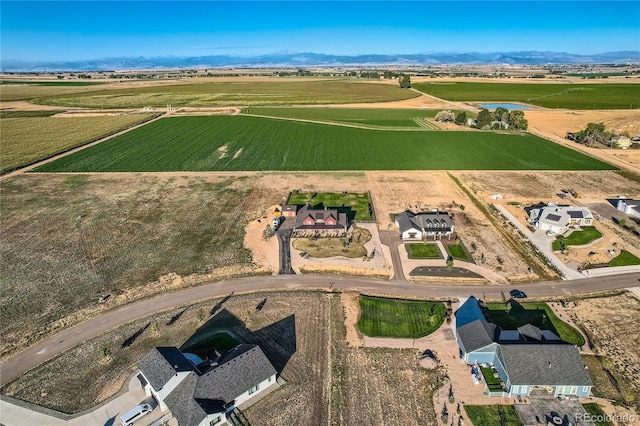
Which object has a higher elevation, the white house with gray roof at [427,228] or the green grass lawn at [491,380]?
the white house with gray roof at [427,228]

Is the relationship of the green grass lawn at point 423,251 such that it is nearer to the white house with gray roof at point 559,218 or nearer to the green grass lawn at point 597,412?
the white house with gray roof at point 559,218

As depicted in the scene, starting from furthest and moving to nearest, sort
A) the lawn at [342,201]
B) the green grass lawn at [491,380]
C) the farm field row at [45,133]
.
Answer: the farm field row at [45,133] → the lawn at [342,201] → the green grass lawn at [491,380]

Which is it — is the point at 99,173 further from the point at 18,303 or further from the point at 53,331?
the point at 53,331

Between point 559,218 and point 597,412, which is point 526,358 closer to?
point 597,412

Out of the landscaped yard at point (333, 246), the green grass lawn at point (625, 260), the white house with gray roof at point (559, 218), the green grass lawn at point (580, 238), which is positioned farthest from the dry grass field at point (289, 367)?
the white house with gray roof at point (559, 218)

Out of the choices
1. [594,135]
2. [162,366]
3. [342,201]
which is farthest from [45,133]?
[594,135]

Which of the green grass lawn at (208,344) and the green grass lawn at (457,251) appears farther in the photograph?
the green grass lawn at (457,251)

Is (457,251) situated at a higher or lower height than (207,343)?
higher

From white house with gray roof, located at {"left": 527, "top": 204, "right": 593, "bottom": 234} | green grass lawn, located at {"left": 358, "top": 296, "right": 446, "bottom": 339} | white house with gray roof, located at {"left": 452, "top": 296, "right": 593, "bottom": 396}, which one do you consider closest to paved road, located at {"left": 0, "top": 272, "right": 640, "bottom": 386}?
green grass lawn, located at {"left": 358, "top": 296, "right": 446, "bottom": 339}
